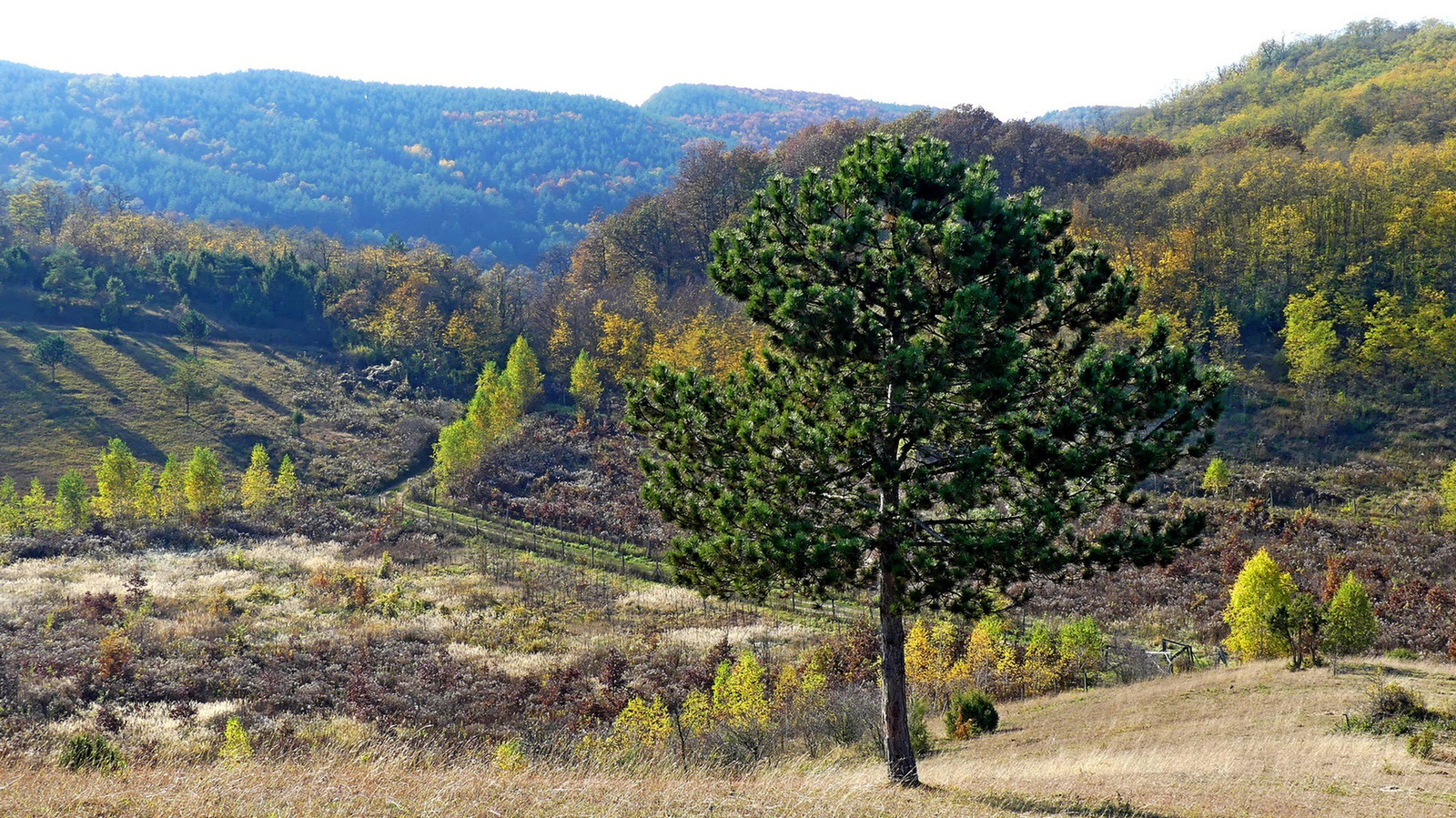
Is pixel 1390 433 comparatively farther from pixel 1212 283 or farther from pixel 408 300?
pixel 408 300

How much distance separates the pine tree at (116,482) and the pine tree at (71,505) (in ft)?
A: 3.34

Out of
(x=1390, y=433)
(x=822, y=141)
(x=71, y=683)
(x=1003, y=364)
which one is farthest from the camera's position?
(x=822, y=141)

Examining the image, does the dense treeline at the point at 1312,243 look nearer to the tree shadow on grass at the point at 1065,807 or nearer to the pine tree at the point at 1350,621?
the pine tree at the point at 1350,621

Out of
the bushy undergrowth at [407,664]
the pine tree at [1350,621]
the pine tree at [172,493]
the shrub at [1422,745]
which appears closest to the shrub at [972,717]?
the bushy undergrowth at [407,664]

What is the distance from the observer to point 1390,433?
50906 millimetres

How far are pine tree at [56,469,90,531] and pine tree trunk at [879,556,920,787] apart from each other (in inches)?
2029

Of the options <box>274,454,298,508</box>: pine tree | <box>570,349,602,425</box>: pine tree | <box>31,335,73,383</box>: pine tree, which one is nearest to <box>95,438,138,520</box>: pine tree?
<box>274,454,298,508</box>: pine tree

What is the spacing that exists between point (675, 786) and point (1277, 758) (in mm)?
11726

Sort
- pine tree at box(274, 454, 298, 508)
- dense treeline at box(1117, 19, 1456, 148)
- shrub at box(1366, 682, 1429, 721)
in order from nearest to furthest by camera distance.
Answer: shrub at box(1366, 682, 1429, 721) < pine tree at box(274, 454, 298, 508) < dense treeline at box(1117, 19, 1456, 148)

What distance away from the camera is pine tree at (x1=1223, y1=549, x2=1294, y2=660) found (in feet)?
87.6

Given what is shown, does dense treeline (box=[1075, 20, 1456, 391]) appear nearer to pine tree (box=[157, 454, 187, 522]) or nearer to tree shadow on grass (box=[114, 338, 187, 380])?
pine tree (box=[157, 454, 187, 522])

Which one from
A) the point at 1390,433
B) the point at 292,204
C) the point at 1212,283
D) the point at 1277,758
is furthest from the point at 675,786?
the point at 292,204

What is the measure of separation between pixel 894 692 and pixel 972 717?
10064 mm

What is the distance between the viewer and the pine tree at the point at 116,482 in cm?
4866
